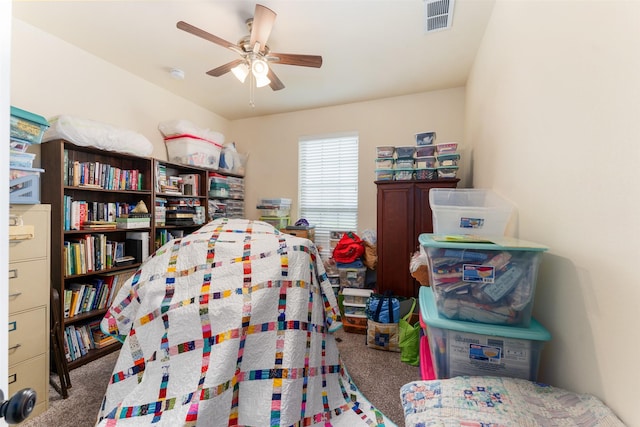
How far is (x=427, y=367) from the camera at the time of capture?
129 centimetres

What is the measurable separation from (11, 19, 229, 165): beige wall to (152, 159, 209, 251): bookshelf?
33cm

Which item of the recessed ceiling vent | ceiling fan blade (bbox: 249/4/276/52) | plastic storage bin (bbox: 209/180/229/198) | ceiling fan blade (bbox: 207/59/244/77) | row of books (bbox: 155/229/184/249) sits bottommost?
row of books (bbox: 155/229/184/249)

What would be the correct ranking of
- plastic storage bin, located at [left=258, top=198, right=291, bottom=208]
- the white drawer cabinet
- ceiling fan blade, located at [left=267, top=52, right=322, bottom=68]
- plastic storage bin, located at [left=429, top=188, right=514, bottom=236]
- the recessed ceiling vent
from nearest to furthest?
plastic storage bin, located at [left=429, top=188, right=514, bottom=236], the white drawer cabinet, the recessed ceiling vent, ceiling fan blade, located at [left=267, top=52, right=322, bottom=68], plastic storage bin, located at [left=258, top=198, right=291, bottom=208]

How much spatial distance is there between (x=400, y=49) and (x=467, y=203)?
5.38 ft

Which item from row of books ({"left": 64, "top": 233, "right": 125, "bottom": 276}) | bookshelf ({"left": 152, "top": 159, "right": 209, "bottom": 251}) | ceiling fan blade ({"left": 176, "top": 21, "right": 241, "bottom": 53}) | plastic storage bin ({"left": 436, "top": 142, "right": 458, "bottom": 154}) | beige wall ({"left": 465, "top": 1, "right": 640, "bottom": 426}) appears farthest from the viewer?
bookshelf ({"left": 152, "top": 159, "right": 209, "bottom": 251})

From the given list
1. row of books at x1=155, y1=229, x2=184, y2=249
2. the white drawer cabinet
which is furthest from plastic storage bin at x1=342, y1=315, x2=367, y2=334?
the white drawer cabinet

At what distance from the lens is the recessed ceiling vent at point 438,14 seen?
1798mm

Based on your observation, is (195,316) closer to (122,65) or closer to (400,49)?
(400,49)

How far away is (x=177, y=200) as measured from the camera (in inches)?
122

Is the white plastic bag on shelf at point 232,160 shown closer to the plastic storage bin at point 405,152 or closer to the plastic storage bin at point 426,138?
the plastic storage bin at point 405,152

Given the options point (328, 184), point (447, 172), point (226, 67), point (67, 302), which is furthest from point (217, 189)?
point (447, 172)

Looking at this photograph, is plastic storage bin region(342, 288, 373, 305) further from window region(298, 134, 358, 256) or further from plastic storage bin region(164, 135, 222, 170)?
plastic storage bin region(164, 135, 222, 170)

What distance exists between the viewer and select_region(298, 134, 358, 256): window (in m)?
3.56

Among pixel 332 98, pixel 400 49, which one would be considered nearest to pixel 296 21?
pixel 400 49
